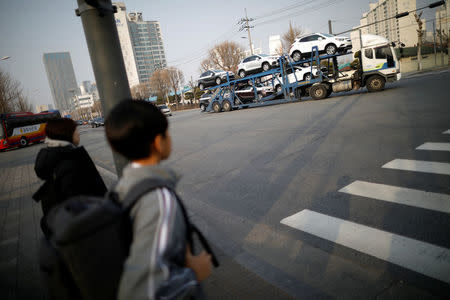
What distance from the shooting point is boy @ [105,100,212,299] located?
974 mm

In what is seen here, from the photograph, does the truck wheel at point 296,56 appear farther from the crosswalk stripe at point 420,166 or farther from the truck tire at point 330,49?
the crosswalk stripe at point 420,166

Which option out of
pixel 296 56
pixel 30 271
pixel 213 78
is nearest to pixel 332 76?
pixel 296 56

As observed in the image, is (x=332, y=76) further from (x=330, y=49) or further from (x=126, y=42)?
(x=126, y=42)

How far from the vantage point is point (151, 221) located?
101cm

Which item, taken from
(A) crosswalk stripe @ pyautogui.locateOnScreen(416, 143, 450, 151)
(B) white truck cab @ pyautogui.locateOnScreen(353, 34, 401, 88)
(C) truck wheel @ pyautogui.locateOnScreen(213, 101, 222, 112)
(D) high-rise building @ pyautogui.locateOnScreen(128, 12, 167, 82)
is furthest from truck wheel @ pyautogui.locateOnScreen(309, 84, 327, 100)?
(D) high-rise building @ pyautogui.locateOnScreen(128, 12, 167, 82)

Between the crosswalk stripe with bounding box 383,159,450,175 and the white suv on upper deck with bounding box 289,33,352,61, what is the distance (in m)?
13.8

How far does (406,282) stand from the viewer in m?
2.38

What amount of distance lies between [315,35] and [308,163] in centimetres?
1420

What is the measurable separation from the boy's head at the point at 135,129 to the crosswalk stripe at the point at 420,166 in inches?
199

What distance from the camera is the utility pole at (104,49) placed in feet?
8.34

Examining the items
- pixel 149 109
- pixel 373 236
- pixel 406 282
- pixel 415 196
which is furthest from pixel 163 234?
pixel 415 196

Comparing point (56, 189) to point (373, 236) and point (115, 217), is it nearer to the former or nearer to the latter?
point (115, 217)

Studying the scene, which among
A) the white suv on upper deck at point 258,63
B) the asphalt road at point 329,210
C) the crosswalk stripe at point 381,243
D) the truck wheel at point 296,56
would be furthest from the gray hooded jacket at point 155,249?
the white suv on upper deck at point 258,63

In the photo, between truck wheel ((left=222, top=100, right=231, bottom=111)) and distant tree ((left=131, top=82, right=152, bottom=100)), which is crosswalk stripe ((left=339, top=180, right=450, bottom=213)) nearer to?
truck wheel ((left=222, top=100, right=231, bottom=111))
